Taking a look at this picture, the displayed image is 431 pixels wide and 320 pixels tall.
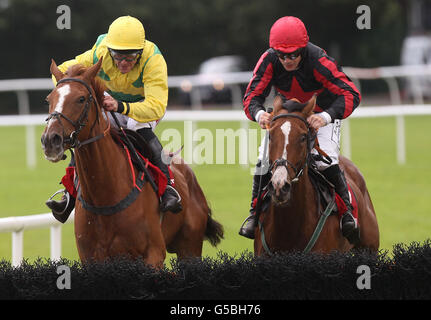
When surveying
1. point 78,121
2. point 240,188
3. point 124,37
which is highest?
point 124,37

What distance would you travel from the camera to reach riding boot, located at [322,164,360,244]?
5.00 m

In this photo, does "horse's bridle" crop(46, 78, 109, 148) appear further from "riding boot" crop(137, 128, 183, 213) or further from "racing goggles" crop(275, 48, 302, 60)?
"racing goggles" crop(275, 48, 302, 60)

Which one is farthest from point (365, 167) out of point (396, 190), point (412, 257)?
point (412, 257)

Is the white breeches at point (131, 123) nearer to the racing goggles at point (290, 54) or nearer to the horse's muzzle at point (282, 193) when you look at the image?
the racing goggles at point (290, 54)

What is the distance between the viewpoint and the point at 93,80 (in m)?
4.63

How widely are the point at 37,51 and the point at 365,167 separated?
13.7 m

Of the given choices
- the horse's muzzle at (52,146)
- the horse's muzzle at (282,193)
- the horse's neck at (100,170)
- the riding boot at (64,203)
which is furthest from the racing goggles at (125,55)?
the horse's muzzle at (282,193)

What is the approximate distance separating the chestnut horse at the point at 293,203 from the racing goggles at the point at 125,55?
88 cm

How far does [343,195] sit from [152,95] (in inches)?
50.7

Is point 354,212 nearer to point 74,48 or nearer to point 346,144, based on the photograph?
point 346,144

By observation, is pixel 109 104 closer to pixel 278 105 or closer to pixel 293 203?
pixel 278 105

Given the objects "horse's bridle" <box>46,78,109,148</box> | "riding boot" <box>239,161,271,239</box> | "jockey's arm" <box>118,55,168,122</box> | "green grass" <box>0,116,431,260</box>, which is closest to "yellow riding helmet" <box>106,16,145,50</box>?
"jockey's arm" <box>118,55,168,122</box>

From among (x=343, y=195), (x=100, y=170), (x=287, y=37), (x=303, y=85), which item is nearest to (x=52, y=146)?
(x=100, y=170)
